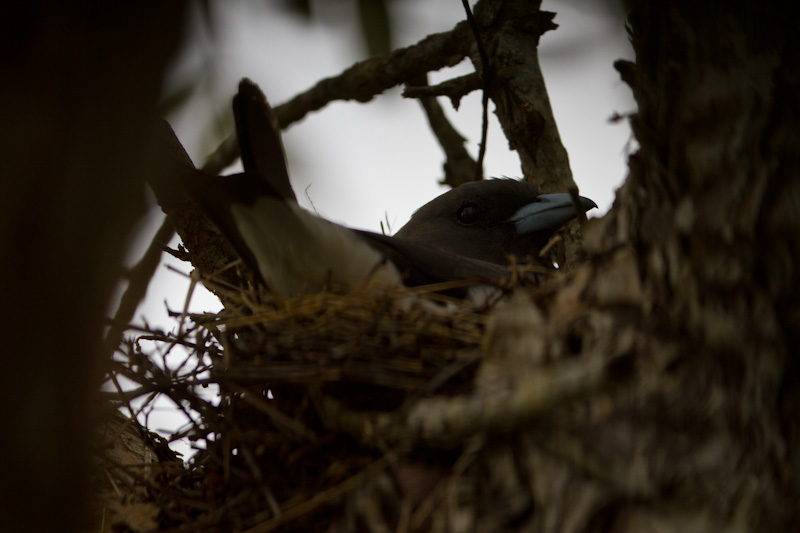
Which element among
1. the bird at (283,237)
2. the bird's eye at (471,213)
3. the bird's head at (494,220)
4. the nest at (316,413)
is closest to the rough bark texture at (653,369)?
the nest at (316,413)

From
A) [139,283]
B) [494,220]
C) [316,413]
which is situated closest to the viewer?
[316,413]

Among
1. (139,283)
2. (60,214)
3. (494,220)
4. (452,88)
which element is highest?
(452,88)

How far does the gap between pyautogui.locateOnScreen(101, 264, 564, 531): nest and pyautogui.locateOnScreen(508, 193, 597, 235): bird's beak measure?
4.90 feet

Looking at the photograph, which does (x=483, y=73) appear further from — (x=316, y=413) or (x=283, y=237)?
(x=316, y=413)

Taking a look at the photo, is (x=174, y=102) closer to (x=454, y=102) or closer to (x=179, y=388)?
(x=179, y=388)

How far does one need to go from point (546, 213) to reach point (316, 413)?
2.15 meters

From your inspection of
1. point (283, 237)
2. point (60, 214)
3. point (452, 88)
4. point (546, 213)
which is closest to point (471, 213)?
point (546, 213)

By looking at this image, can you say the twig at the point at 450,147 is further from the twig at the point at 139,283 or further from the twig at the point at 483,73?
the twig at the point at 139,283

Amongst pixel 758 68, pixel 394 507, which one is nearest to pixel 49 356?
pixel 394 507

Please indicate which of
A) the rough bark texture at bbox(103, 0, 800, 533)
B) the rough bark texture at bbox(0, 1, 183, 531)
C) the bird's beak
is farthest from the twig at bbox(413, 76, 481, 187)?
the rough bark texture at bbox(0, 1, 183, 531)

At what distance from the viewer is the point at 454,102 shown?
4.73 meters

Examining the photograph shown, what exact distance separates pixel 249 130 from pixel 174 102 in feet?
1.30

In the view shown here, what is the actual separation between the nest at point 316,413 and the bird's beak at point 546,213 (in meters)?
1.49

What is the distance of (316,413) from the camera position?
8.30ft
